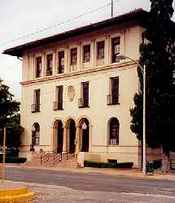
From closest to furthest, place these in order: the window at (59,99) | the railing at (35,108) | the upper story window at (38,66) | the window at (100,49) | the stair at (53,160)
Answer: the stair at (53,160) → the window at (100,49) → the window at (59,99) → the railing at (35,108) → the upper story window at (38,66)

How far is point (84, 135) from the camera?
1976 inches

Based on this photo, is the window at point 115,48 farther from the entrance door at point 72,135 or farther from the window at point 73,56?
the entrance door at point 72,135

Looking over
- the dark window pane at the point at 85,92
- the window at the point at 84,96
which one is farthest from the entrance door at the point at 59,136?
the dark window pane at the point at 85,92

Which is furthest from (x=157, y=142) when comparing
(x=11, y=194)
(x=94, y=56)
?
(x=11, y=194)

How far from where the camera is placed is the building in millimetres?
45562

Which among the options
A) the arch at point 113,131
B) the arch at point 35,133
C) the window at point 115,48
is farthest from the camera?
the arch at point 35,133

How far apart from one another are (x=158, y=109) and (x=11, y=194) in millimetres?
25903

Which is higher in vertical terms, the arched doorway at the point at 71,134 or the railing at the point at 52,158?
the arched doorway at the point at 71,134

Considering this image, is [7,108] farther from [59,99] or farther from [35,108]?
[59,99]

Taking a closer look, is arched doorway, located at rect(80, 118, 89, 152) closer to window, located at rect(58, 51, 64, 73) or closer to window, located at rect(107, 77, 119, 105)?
window, located at rect(107, 77, 119, 105)

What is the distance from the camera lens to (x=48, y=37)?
174ft

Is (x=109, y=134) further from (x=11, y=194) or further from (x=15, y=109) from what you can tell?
(x=11, y=194)

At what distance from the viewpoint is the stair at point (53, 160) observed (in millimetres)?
47325

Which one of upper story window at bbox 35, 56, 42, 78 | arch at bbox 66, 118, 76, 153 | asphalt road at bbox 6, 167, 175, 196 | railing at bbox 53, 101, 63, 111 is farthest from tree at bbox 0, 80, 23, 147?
asphalt road at bbox 6, 167, 175, 196
